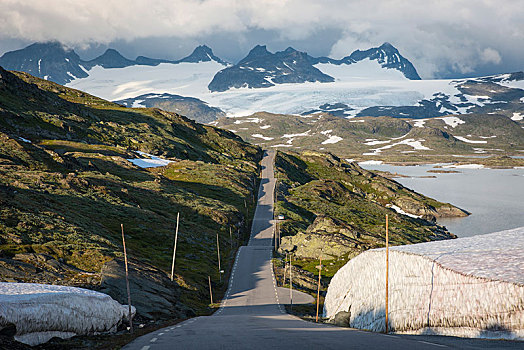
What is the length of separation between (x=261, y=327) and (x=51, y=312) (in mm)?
11160

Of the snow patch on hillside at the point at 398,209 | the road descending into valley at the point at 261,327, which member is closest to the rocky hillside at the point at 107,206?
the road descending into valley at the point at 261,327

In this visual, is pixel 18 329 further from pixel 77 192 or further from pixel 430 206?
pixel 430 206

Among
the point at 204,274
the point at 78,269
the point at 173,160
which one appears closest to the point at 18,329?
the point at 78,269

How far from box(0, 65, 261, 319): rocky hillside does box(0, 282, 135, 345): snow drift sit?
1049 centimetres

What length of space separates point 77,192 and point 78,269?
45940 mm

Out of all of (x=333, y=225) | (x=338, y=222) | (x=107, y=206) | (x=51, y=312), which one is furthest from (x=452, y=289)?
(x=338, y=222)

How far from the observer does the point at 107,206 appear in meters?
87.6

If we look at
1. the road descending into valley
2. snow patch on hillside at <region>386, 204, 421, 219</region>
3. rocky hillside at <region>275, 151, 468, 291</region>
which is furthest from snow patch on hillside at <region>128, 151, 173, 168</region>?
snow patch on hillside at <region>386, 204, 421, 219</region>

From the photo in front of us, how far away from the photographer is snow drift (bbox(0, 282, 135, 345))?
19.2m

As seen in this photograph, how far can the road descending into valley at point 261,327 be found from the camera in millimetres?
16234

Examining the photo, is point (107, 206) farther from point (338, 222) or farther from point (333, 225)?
point (338, 222)

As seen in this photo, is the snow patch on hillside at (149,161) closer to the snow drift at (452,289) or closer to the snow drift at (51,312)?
the snow drift at (51,312)

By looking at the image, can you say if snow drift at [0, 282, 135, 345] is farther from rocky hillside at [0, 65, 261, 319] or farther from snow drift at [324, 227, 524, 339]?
snow drift at [324, 227, 524, 339]

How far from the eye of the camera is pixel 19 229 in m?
54.2
